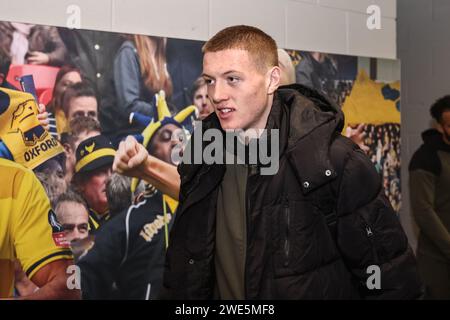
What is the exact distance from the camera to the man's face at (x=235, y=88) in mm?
1433

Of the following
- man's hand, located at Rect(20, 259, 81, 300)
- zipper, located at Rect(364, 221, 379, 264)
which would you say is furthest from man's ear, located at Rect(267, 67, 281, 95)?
man's hand, located at Rect(20, 259, 81, 300)

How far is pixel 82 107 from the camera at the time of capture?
2020mm

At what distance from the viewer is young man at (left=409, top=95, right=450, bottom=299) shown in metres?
2.77

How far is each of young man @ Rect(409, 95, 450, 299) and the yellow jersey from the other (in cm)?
176

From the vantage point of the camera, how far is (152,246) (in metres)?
2.16

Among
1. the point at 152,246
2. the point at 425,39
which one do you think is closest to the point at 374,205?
the point at 152,246

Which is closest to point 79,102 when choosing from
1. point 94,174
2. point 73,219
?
point 94,174

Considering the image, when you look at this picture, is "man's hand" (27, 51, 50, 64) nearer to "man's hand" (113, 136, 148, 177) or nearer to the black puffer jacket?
"man's hand" (113, 136, 148, 177)

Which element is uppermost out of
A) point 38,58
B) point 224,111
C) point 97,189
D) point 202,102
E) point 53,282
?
point 38,58

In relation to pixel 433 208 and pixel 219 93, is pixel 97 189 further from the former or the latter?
pixel 433 208

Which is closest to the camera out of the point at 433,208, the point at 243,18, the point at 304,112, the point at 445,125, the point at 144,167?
the point at 304,112

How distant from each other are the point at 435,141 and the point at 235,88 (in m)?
1.81

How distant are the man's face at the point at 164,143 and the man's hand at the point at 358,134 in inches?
34.0

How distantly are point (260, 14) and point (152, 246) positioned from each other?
110cm
